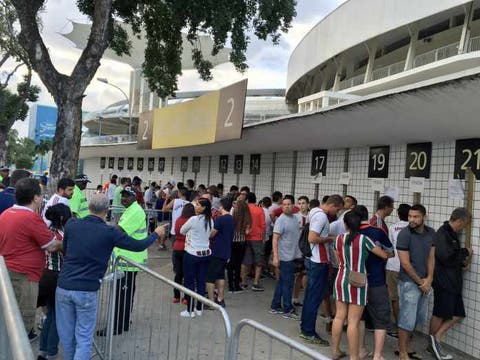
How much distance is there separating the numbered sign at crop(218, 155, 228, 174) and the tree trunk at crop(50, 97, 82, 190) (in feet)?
18.7

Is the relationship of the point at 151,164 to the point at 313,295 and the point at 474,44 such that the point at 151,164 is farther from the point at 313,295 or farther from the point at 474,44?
the point at 474,44

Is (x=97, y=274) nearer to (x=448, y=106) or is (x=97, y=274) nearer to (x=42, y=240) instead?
(x=42, y=240)

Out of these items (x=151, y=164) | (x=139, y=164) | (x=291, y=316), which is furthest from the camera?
(x=139, y=164)

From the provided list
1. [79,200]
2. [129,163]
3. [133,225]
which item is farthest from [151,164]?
[133,225]

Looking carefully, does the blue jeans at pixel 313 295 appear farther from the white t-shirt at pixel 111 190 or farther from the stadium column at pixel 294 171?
the white t-shirt at pixel 111 190

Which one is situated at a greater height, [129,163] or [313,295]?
[129,163]

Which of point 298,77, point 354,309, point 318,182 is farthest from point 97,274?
point 298,77

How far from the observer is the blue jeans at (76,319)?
13.6ft

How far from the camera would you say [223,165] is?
48.8 feet

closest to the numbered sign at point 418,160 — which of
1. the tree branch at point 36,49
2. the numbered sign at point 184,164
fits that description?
the tree branch at point 36,49

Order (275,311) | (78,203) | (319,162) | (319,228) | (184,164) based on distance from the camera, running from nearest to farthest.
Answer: (319,228) < (275,311) < (78,203) < (319,162) < (184,164)

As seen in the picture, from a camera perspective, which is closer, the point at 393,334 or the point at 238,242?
the point at 393,334

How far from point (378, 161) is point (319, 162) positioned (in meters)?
1.97

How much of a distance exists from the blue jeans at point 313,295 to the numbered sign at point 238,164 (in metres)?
7.83
